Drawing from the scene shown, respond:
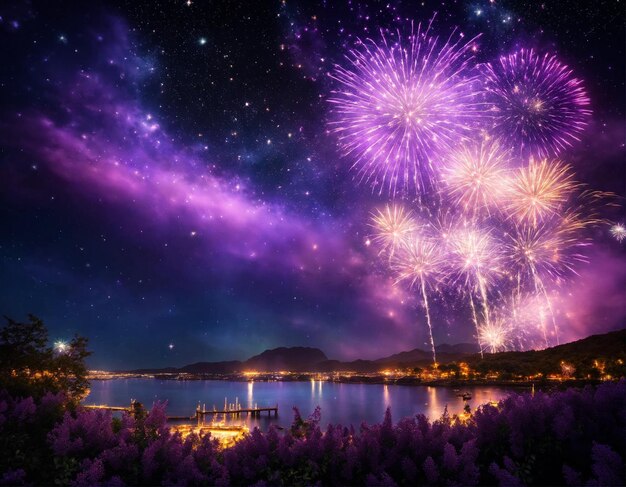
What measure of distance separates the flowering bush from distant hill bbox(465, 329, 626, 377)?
397 ft

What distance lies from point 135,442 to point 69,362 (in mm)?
14118

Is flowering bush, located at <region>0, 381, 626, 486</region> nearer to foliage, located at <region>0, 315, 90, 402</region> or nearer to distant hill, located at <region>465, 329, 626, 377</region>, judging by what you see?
foliage, located at <region>0, 315, 90, 402</region>

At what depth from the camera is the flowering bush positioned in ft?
13.9

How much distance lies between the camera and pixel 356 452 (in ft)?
14.6

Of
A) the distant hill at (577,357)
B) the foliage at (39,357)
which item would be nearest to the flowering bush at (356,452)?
the foliage at (39,357)

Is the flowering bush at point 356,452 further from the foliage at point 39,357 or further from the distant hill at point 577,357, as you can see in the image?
the distant hill at point 577,357

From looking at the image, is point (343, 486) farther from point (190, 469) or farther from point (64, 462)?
point (64, 462)

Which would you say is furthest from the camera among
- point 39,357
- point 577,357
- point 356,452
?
point 577,357

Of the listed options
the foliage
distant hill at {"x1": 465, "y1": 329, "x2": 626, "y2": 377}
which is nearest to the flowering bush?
the foliage

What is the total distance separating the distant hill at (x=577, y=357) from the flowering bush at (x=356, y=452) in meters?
121

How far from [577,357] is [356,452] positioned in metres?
166

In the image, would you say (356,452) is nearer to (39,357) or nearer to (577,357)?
(39,357)

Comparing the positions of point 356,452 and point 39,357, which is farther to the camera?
point 39,357

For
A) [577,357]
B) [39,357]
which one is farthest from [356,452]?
[577,357]
